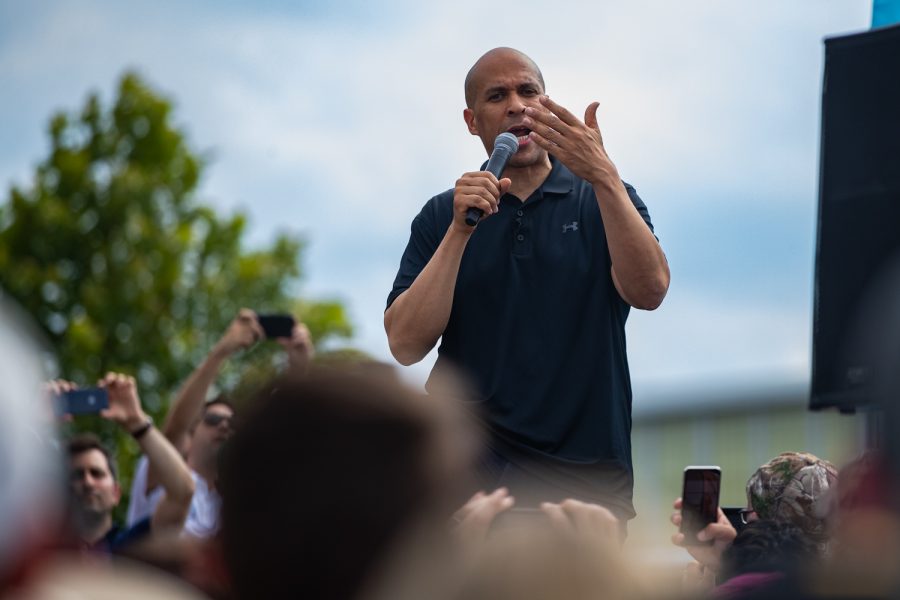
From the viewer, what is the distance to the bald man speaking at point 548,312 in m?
3.43

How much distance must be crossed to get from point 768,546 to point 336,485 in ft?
5.52

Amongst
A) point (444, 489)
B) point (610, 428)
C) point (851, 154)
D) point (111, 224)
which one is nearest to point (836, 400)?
point (851, 154)

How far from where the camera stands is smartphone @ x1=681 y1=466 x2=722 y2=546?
3514 millimetres

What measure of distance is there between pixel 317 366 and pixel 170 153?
73.9ft

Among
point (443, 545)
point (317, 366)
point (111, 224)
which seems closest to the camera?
point (443, 545)

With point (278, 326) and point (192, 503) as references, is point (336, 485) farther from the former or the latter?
point (278, 326)

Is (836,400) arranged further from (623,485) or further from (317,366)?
(317,366)

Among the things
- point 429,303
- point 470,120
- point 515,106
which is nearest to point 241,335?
point 470,120

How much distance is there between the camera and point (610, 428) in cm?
344

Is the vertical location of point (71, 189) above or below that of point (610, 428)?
above

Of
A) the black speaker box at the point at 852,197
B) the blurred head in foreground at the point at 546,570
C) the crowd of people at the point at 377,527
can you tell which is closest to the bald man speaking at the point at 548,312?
the black speaker box at the point at 852,197

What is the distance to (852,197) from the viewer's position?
107 inches

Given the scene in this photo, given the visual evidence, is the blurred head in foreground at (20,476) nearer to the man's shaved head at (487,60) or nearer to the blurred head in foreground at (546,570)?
the blurred head in foreground at (546,570)

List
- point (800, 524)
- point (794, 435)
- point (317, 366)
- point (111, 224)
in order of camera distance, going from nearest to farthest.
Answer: point (317, 366), point (800, 524), point (794, 435), point (111, 224)
